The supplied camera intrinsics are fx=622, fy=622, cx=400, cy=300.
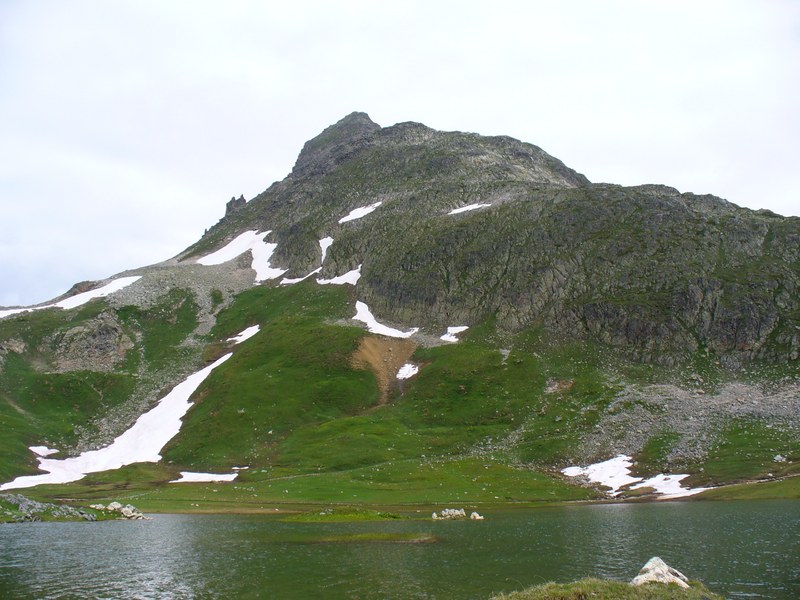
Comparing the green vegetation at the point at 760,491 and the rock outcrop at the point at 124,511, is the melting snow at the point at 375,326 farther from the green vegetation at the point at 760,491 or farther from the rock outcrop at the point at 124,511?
Answer: the rock outcrop at the point at 124,511

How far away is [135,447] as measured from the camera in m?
136

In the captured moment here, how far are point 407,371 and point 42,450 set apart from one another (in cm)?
8327

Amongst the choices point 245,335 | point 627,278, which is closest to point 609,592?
point 627,278

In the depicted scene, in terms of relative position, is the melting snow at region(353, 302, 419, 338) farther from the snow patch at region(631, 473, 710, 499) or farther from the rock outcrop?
the rock outcrop

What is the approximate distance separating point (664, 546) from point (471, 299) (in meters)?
135

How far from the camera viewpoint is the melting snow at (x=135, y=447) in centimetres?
11938

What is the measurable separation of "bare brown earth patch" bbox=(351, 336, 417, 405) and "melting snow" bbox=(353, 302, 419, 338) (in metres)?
4.10

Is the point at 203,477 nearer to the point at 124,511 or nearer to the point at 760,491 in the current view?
the point at 124,511

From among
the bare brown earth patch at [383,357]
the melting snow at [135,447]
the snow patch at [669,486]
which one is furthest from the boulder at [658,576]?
the bare brown earth patch at [383,357]

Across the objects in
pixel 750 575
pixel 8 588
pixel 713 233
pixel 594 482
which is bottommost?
pixel 594 482

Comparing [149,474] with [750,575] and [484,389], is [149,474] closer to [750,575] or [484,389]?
[484,389]

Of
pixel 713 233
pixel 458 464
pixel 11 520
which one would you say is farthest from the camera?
pixel 713 233

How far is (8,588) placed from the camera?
119 feet

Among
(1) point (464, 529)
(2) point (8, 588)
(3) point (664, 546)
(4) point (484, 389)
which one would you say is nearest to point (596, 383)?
(4) point (484, 389)
